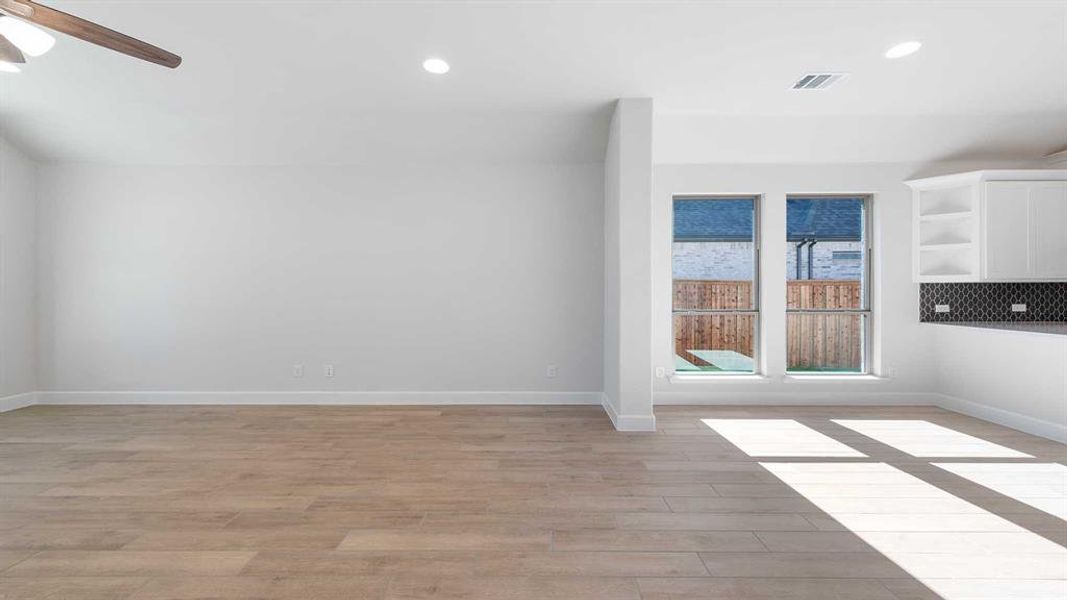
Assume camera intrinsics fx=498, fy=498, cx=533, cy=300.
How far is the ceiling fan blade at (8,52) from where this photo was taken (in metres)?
2.19

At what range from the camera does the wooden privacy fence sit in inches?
210

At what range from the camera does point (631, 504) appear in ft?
A: 8.77

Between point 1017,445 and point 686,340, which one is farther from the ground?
point 686,340

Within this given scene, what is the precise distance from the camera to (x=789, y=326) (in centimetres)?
534

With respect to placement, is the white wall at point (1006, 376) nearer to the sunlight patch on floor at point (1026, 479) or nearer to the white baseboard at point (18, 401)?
the sunlight patch on floor at point (1026, 479)

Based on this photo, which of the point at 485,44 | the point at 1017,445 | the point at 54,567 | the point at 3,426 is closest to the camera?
the point at 54,567

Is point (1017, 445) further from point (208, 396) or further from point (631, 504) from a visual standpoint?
point (208, 396)

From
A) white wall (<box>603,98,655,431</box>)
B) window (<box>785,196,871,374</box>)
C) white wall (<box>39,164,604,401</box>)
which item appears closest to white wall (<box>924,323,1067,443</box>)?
window (<box>785,196,871,374</box>)

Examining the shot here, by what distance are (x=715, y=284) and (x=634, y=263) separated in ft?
5.45

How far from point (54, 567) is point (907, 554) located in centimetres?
363

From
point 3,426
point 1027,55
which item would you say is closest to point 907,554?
point 1027,55

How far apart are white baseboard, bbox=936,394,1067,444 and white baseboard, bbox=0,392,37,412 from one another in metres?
9.19

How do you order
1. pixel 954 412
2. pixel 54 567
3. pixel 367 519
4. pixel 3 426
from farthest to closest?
pixel 954 412 < pixel 3 426 < pixel 367 519 < pixel 54 567

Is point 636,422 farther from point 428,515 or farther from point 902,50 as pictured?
point 902,50
